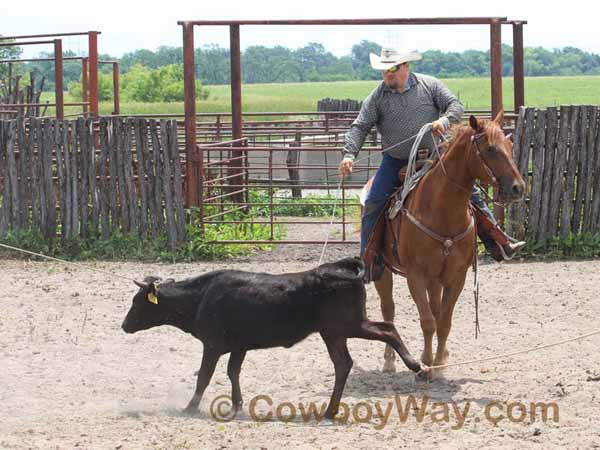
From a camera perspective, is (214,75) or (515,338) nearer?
(515,338)

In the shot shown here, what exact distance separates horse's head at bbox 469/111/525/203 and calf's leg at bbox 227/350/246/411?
6.15 ft

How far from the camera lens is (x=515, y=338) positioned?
8.83 m

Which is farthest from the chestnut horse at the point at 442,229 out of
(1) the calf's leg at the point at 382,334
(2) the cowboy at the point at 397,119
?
(1) the calf's leg at the point at 382,334

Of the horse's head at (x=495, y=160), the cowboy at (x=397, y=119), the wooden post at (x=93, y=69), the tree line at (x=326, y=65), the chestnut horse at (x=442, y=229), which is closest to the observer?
the horse's head at (x=495, y=160)

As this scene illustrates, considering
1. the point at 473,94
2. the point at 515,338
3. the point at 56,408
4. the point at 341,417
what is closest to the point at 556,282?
the point at 515,338

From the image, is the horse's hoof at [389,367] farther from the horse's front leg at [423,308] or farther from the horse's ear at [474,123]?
the horse's ear at [474,123]

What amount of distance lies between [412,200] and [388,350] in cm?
108

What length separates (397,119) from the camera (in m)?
8.03

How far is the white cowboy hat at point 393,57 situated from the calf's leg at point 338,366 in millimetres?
2064

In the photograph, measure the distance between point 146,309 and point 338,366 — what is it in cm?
134

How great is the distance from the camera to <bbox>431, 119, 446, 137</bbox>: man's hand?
7.60m

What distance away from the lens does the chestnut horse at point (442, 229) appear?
7.18 meters

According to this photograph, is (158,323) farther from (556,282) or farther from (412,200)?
(556,282)

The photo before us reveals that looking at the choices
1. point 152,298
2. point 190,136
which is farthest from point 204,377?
point 190,136
